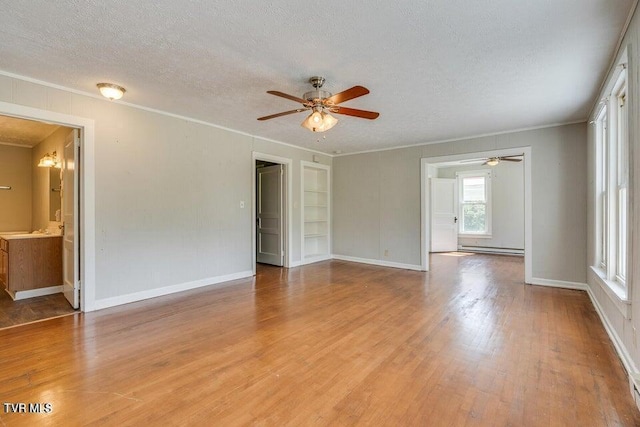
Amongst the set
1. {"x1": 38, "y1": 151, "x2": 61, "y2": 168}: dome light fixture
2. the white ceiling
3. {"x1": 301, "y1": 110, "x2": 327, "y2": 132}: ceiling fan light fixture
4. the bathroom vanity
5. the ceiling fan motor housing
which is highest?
the white ceiling

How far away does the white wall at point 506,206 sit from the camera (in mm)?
8211

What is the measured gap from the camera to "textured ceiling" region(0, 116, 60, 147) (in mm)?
4551

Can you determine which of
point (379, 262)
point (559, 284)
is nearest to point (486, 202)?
point (379, 262)

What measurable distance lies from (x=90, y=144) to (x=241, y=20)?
258 cm

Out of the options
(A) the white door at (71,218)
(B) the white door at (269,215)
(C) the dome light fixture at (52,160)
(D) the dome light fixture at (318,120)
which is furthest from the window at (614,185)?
(C) the dome light fixture at (52,160)

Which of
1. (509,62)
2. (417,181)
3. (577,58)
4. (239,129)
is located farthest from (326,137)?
(577,58)

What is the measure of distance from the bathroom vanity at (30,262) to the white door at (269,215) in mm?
3432

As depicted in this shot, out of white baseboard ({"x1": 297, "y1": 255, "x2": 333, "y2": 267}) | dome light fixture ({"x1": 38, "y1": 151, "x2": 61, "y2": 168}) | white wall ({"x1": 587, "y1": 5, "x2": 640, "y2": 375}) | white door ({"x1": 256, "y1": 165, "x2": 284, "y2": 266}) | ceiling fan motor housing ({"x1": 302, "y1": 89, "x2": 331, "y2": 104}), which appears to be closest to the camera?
white wall ({"x1": 587, "y1": 5, "x2": 640, "y2": 375})

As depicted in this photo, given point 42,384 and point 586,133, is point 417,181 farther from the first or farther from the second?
point 42,384

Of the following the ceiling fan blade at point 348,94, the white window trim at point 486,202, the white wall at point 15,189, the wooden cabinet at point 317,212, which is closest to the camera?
the ceiling fan blade at point 348,94

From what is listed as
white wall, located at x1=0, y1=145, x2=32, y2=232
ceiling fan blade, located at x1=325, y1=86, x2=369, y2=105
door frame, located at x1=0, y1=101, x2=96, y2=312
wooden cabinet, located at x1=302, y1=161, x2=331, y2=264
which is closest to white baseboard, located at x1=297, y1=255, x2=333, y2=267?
wooden cabinet, located at x1=302, y1=161, x2=331, y2=264

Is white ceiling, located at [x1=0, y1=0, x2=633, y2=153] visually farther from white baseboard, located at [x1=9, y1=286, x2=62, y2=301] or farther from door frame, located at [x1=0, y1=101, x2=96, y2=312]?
white baseboard, located at [x1=9, y1=286, x2=62, y2=301]

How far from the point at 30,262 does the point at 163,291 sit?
182 centimetres

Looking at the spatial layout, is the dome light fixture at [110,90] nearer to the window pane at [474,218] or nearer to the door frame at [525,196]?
the door frame at [525,196]
